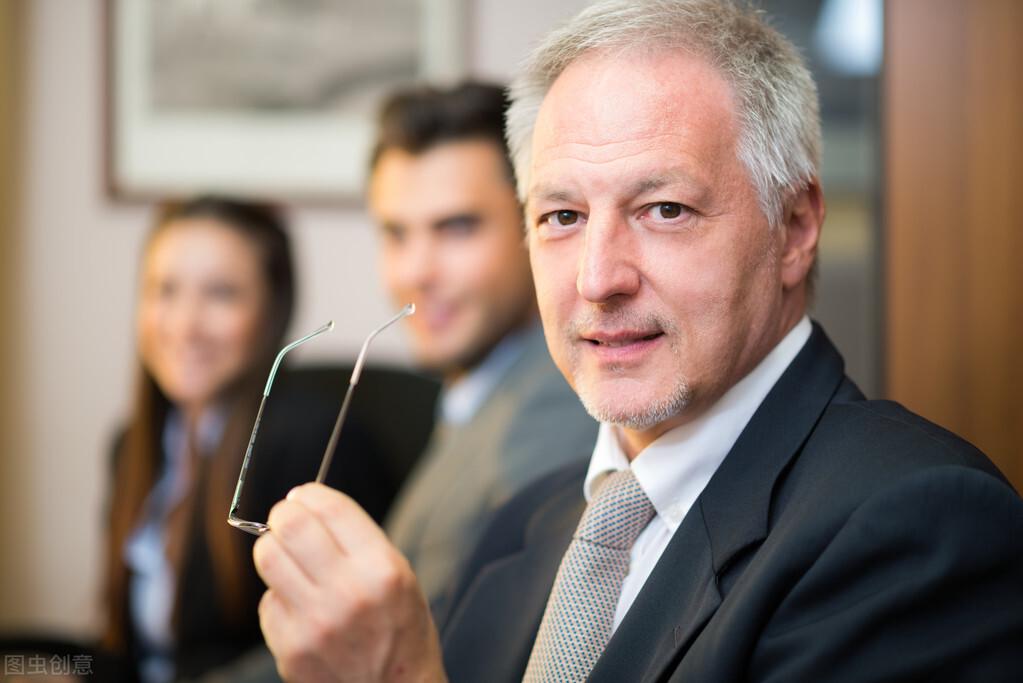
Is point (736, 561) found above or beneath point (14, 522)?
above

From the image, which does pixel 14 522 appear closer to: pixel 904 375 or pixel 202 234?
pixel 202 234

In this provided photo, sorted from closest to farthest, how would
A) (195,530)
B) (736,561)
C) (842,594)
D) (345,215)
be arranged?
(842,594)
(736,561)
(195,530)
(345,215)

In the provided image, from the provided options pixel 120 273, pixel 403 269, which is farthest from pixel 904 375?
pixel 120 273

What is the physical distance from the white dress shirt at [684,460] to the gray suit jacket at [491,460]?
0.42 metres

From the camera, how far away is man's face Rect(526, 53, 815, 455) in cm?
94

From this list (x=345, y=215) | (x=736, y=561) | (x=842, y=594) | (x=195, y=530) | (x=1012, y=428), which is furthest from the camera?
(x=345, y=215)

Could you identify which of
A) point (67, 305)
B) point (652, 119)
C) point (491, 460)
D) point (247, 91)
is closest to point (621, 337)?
point (652, 119)

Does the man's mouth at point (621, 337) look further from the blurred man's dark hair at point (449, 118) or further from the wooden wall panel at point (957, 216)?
the wooden wall panel at point (957, 216)

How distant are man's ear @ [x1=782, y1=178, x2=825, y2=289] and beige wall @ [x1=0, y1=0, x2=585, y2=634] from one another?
74.0 inches

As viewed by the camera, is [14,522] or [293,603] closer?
[293,603]

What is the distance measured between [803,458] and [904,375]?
1.16 metres

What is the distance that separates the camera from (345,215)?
284 cm

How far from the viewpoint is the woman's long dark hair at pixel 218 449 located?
2.05 m

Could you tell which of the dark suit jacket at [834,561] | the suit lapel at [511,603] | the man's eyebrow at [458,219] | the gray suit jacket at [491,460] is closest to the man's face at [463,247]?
the man's eyebrow at [458,219]
